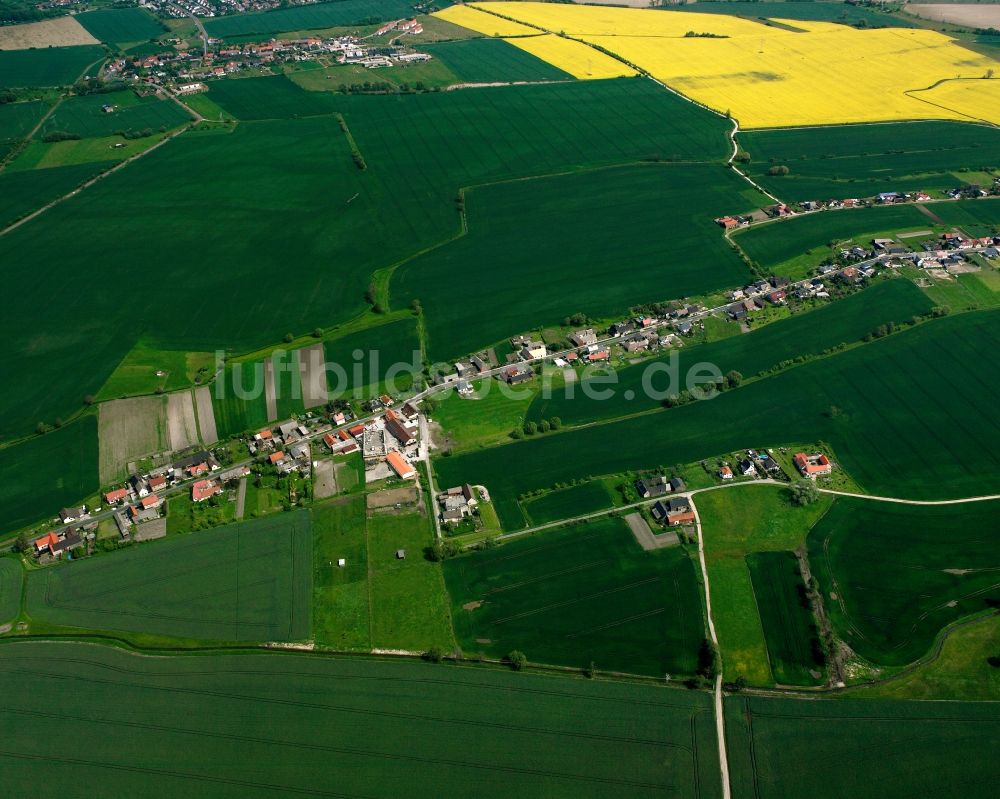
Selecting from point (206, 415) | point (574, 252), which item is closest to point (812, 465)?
point (574, 252)

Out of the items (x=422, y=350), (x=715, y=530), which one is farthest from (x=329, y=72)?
(x=715, y=530)

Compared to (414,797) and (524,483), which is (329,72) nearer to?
(524,483)

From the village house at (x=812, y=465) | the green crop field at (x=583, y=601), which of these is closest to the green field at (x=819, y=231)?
the village house at (x=812, y=465)

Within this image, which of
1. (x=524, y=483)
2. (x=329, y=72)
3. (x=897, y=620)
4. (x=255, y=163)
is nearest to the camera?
(x=897, y=620)

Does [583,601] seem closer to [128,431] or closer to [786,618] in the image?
[786,618]

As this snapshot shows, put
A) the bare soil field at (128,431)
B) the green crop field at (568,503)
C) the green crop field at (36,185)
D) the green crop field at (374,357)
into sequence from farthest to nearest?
the green crop field at (36,185), the green crop field at (374,357), the bare soil field at (128,431), the green crop field at (568,503)

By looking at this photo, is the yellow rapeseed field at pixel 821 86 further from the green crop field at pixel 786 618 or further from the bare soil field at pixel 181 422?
the bare soil field at pixel 181 422
